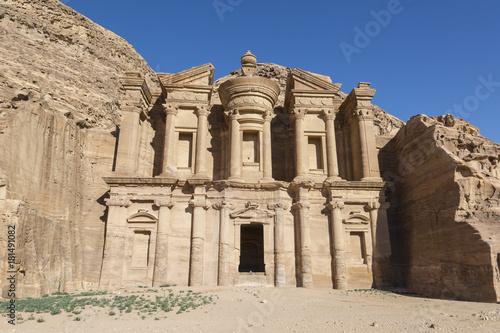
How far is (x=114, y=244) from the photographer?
1889cm

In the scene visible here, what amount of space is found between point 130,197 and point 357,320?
45.4 ft

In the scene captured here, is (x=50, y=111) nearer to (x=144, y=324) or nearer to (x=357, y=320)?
(x=144, y=324)

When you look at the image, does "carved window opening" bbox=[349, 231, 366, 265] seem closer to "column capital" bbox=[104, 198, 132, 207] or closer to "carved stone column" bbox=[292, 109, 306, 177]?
"carved stone column" bbox=[292, 109, 306, 177]

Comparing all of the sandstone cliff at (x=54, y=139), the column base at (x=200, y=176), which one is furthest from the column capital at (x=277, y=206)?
the sandstone cliff at (x=54, y=139)

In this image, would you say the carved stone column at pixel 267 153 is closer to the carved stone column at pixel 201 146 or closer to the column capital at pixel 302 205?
the column capital at pixel 302 205

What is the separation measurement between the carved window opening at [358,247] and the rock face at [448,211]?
2217 millimetres

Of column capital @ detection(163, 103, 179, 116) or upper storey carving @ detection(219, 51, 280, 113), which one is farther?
column capital @ detection(163, 103, 179, 116)

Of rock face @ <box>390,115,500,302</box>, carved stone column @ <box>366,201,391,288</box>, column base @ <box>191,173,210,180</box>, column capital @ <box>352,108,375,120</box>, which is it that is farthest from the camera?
column capital @ <box>352,108,375,120</box>

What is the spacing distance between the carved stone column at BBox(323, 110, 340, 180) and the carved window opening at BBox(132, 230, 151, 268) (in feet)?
36.8

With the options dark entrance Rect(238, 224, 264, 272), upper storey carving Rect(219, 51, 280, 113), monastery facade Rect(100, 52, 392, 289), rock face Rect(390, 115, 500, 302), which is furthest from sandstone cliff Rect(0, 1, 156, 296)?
rock face Rect(390, 115, 500, 302)

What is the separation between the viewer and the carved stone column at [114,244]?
18.2m

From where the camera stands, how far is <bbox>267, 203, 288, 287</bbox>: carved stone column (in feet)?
61.4

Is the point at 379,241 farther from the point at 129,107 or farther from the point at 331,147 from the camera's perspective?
the point at 129,107

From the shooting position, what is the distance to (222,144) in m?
24.3
